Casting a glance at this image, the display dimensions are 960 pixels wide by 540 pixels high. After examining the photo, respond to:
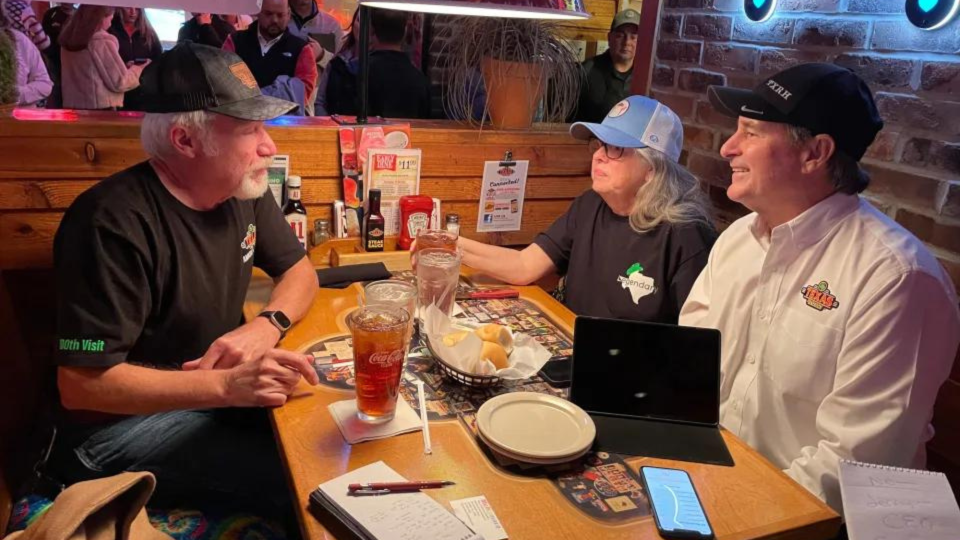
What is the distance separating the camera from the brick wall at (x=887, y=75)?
1.68 m

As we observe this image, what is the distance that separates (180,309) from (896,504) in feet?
4.97

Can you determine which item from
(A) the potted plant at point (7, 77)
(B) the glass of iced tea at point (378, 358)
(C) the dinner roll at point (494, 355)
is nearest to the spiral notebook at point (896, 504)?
(C) the dinner roll at point (494, 355)

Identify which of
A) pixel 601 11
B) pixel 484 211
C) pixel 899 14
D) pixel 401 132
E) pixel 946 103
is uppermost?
pixel 601 11

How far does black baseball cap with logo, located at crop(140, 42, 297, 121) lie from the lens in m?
1.57

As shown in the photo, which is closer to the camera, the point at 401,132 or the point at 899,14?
the point at 899,14

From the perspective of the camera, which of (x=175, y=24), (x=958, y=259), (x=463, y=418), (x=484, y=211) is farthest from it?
(x=175, y=24)

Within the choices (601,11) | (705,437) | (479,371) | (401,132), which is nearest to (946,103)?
(705,437)

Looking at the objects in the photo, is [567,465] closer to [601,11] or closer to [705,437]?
[705,437]

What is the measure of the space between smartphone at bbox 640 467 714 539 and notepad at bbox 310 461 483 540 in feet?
0.98

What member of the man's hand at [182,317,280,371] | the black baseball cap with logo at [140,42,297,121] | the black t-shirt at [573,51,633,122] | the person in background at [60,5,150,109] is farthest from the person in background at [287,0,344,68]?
the man's hand at [182,317,280,371]

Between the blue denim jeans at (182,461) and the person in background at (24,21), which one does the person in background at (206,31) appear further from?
the blue denim jeans at (182,461)

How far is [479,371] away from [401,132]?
1.21m

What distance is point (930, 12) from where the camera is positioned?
1.67m

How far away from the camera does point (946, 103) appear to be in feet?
5.48
